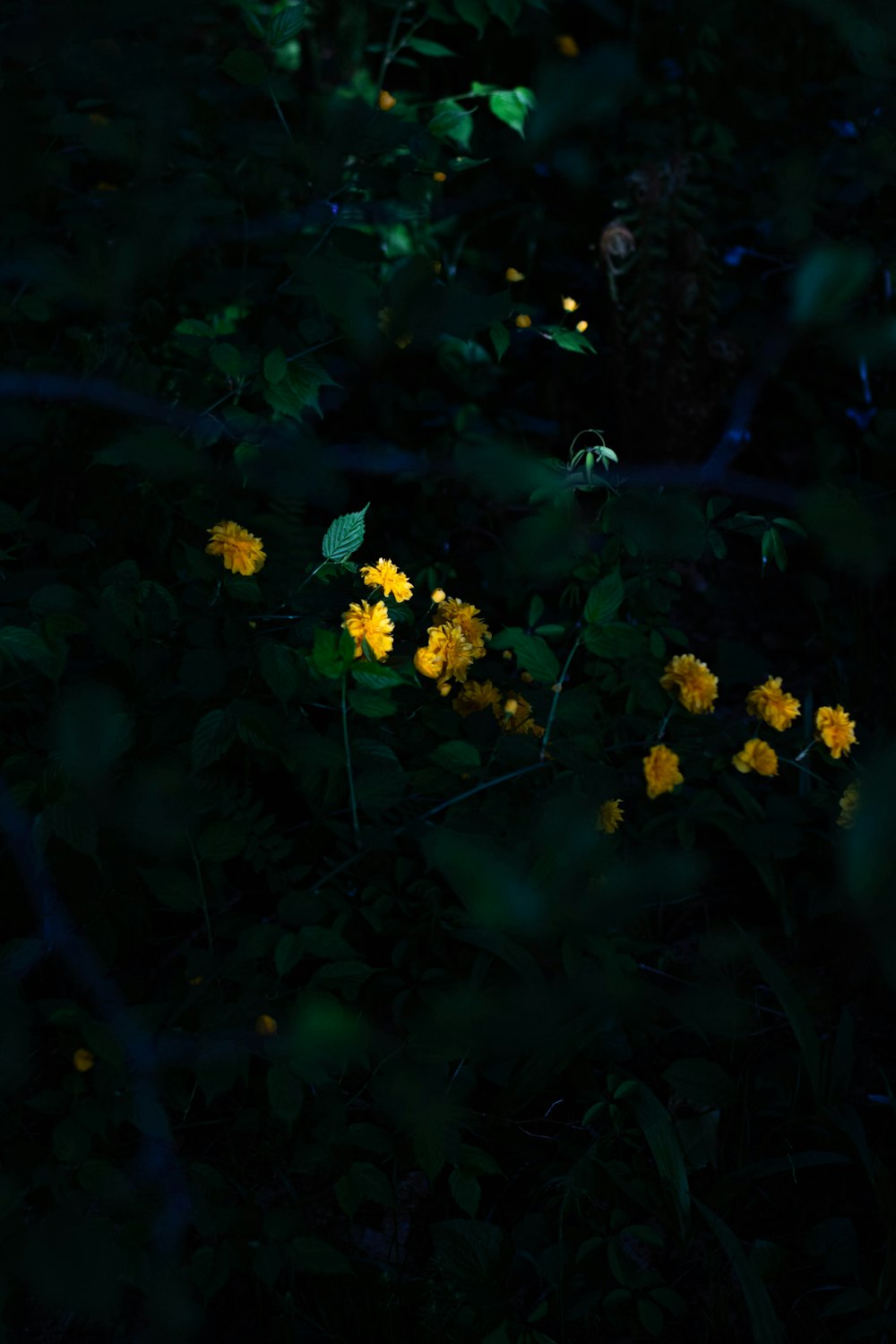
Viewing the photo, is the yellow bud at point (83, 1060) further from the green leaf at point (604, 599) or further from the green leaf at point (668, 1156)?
the green leaf at point (604, 599)

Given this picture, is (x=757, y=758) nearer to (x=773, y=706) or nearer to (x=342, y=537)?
(x=773, y=706)

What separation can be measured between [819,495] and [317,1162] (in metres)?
1.08

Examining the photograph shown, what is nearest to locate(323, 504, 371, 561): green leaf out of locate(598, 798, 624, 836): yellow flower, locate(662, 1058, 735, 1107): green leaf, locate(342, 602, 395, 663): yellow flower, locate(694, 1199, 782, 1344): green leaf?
locate(342, 602, 395, 663): yellow flower

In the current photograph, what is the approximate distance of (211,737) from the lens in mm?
1381

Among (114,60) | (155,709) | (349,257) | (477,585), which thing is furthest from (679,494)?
(477,585)

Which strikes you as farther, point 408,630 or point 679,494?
point 408,630

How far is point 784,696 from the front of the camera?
181 centimetres

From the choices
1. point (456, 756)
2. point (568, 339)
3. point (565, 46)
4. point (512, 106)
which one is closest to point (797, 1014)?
point (456, 756)

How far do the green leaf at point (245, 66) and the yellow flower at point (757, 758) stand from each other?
1340 millimetres

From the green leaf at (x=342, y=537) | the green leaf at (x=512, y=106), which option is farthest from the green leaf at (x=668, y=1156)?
the green leaf at (x=512, y=106)

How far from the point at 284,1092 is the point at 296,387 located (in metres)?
1.04

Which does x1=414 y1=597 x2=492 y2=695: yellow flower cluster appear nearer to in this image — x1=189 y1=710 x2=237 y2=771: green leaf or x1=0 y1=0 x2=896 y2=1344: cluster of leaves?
x1=0 y1=0 x2=896 y2=1344: cluster of leaves

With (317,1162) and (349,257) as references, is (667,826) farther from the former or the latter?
(349,257)

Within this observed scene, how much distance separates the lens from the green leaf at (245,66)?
1.79 meters
